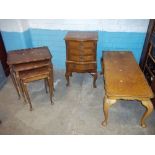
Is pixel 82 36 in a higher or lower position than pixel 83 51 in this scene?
higher

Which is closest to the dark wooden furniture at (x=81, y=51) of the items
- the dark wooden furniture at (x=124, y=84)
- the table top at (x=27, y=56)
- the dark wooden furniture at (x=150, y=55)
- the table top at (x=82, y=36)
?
the table top at (x=82, y=36)

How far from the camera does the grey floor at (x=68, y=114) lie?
8.18ft

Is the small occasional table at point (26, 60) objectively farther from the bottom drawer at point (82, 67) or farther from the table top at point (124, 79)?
the table top at point (124, 79)

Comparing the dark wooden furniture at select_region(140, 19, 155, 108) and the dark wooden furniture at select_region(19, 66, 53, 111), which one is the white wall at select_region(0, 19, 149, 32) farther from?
the dark wooden furniture at select_region(19, 66, 53, 111)

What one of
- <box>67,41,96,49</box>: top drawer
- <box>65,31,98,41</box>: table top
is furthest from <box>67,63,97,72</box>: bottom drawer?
<box>65,31,98,41</box>: table top

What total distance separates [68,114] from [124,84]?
111cm

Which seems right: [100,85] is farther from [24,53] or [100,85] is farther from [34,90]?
[24,53]

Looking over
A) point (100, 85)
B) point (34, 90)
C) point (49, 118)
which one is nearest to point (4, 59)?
point (34, 90)

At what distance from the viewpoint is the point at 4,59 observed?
3.75 meters

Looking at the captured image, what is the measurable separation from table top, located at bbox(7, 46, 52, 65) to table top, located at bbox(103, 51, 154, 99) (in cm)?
108

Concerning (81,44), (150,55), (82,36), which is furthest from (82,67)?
(150,55)

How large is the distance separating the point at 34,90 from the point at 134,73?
80.6 inches

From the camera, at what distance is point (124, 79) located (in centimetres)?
243

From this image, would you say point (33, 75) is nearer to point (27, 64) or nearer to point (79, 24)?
point (27, 64)
